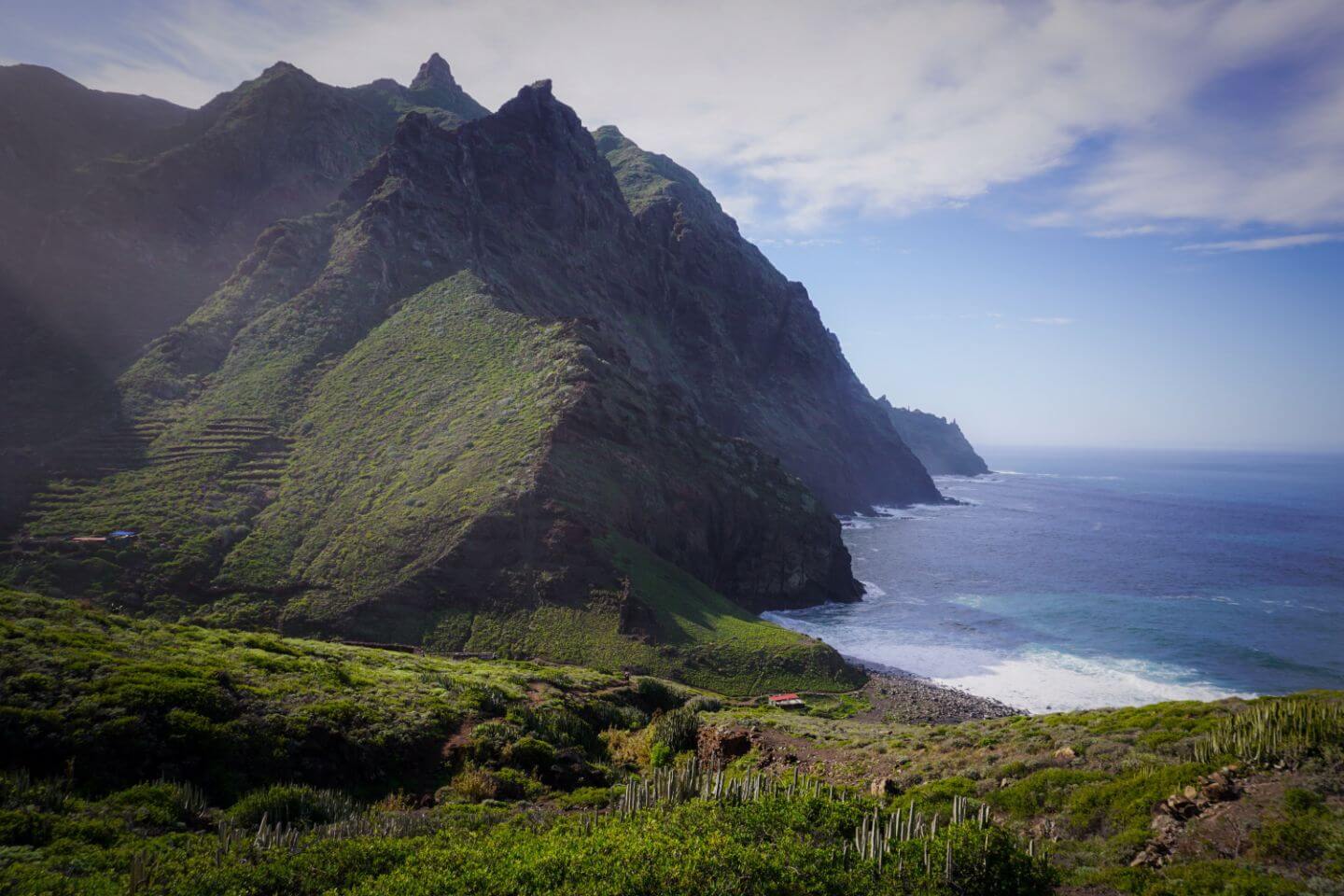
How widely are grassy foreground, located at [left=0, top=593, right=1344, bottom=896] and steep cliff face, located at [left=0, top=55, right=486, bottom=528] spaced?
79665 millimetres

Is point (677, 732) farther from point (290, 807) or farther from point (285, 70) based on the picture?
point (285, 70)

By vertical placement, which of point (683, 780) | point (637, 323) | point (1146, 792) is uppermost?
point (637, 323)

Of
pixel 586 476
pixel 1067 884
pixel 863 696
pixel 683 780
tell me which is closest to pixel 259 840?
pixel 683 780

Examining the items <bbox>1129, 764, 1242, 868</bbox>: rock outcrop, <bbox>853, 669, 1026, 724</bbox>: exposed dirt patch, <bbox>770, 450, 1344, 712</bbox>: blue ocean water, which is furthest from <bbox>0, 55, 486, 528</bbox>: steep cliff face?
<bbox>770, 450, 1344, 712</bbox>: blue ocean water

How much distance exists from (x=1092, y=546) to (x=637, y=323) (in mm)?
123178

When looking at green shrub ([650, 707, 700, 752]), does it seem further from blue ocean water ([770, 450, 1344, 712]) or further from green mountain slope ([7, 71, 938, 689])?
blue ocean water ([770, 450, 1344, 712])

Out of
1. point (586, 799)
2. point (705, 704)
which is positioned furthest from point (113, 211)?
point (586, 799)

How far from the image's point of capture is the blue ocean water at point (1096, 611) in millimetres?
72875

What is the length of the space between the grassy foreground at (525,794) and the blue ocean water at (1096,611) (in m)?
56.4

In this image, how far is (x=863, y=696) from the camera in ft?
214

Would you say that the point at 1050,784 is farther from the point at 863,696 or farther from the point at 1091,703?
the point at 1091,703

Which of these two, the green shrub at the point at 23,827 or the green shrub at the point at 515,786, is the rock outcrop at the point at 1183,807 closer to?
the green shrub at the point at 515,786

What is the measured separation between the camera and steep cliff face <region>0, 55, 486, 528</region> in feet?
306

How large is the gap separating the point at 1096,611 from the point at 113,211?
198 metres
